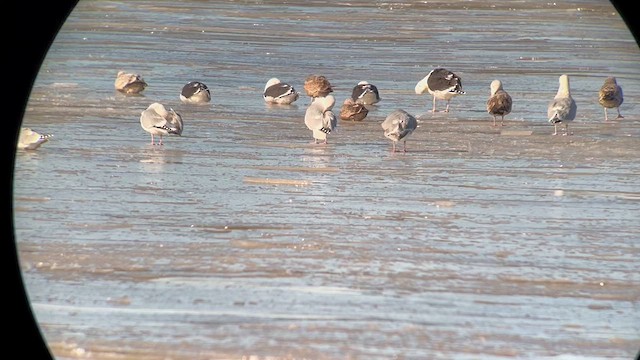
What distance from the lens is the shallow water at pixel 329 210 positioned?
629 centimetres

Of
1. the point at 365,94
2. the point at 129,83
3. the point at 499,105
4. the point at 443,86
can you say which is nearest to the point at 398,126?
the point at 499,105

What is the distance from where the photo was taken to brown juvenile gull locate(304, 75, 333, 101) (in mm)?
11211

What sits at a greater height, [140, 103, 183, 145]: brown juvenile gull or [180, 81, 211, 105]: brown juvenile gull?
[180, 81, 211, 105]: brown juvenile gull

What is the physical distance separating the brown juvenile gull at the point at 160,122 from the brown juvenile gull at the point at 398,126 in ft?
5.30

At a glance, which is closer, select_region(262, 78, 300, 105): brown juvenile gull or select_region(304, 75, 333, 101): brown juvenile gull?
select_region(262, 78, 300, 105): brown juvenile gull

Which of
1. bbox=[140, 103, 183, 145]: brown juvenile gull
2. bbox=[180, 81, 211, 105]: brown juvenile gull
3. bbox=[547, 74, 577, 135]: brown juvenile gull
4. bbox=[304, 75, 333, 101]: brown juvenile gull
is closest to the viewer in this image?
bbox=[140, 103, 183, 145]: brown juvenile gull

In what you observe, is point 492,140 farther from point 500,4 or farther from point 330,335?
point 500,4

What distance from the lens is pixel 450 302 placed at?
6.61 m

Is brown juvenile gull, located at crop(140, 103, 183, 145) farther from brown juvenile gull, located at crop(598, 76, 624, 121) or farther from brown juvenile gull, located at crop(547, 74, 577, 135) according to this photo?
brown juvenile gull, located at crop(598, 76, 624, 121)

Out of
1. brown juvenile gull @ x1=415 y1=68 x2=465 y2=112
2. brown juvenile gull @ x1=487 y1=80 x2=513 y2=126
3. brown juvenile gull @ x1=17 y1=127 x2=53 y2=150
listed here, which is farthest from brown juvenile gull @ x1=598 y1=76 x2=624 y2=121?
brown juvenile gull @ x1=17 y1=127 x2=53 y2=150

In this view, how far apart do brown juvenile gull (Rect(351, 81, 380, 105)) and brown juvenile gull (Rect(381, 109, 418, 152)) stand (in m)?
1.22

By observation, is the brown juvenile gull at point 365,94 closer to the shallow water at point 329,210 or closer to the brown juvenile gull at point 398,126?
the shallow water at point 329,210

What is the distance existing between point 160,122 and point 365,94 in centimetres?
203

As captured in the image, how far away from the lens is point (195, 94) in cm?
1099
